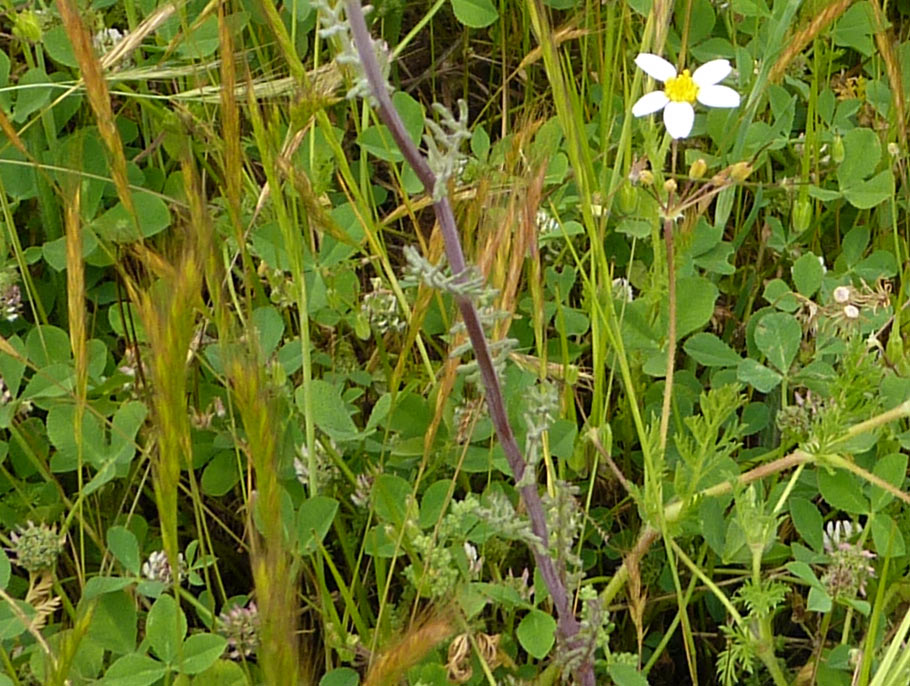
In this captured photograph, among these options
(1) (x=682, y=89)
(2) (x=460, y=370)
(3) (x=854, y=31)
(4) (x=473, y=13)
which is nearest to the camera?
(2) (x=460, y=370)

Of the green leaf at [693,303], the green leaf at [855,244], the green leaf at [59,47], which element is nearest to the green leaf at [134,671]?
the green leaf at [693,303]

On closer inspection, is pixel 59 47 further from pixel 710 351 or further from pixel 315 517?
pixel 710 351

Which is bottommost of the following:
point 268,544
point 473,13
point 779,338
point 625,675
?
point 625,675

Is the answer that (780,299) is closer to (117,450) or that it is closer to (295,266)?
(295,266)

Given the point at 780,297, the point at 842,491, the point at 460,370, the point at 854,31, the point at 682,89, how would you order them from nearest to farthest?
the point at 460,370 → the point at 842,491 → the point at 682,89 → the point at 780,297 → the point at 854,31

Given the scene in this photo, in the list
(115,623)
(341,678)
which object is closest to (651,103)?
(341,678)

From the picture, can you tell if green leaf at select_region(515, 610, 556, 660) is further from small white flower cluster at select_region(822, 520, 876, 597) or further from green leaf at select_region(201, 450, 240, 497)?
green leaf at select_region(201, 450, 240, 497)

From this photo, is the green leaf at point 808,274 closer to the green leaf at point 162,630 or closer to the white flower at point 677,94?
the white flower at point 677,94

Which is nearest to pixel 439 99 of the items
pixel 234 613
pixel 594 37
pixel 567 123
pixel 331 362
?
pixel 594 37
